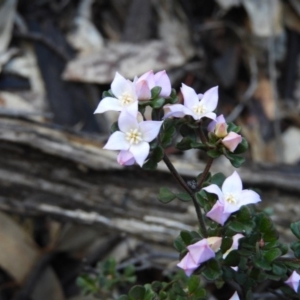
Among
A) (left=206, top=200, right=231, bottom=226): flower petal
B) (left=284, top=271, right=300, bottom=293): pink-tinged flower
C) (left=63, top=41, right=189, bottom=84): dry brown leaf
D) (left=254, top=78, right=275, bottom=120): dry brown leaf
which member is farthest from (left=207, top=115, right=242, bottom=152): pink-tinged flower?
(left=254, top=78, right=275, bottom=120): dry brown leaf

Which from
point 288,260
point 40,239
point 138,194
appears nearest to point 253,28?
point 138,194

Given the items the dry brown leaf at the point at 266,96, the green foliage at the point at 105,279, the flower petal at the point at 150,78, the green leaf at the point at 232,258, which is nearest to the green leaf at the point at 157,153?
the flower petal at the point at 150,78

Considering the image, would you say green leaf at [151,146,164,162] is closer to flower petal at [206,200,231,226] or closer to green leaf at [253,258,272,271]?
flower petal at [206,200,231,226]

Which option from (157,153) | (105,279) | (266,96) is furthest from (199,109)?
(266,96)

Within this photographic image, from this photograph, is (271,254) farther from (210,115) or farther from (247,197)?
(210,115)

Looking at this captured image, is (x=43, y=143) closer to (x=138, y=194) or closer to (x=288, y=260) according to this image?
(x=138, y=194)

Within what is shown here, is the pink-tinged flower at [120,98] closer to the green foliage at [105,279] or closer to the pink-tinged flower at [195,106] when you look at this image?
the pink-tinged flower at [195,106]
